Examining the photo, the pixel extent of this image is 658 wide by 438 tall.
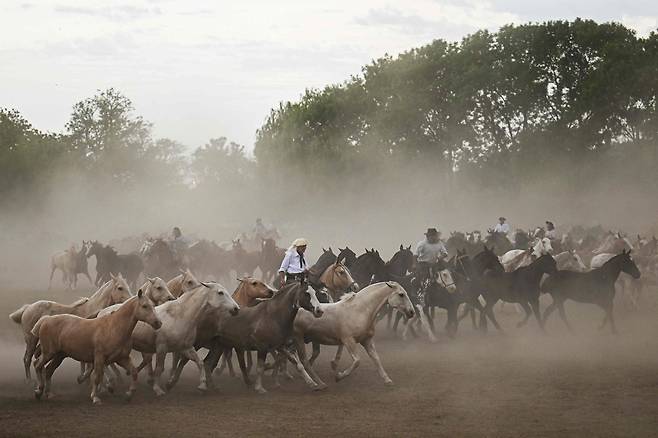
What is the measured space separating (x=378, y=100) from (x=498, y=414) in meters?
55.1

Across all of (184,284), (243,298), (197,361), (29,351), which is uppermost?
(184,284)

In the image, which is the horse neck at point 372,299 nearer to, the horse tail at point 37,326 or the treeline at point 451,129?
the horse tail at point 37,326

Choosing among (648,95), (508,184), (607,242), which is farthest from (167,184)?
(607,242)

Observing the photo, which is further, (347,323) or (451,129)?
(451,129)

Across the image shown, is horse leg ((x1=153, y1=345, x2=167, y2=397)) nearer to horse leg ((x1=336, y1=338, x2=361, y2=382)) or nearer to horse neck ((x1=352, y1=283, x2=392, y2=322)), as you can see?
horse leg ((x1=336, y1=338, x2=361, y2=382))

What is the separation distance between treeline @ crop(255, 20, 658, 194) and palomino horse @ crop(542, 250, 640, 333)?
34.3 meters

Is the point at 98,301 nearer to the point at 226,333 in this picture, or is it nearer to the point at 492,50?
the point at 226,333

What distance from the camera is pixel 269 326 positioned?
13.4 meters

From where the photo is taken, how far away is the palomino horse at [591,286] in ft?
63.5

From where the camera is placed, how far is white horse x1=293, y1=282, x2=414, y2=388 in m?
14.0

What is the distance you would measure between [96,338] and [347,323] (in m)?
3.69

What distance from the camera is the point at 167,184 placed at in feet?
282

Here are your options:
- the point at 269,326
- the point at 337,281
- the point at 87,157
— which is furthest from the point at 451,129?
the point at 269,326

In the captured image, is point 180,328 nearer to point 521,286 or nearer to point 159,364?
point 159,364
